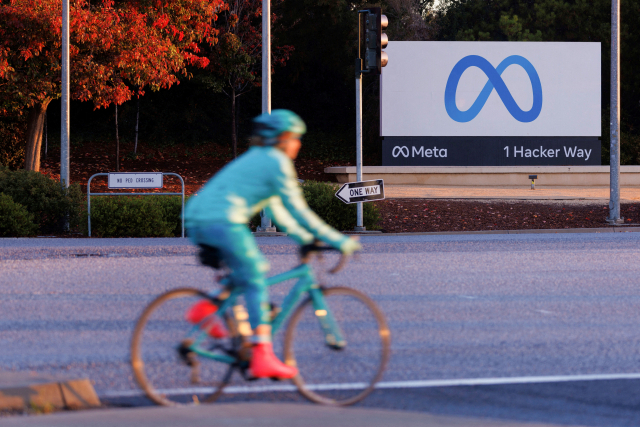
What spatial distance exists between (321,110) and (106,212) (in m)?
28.2

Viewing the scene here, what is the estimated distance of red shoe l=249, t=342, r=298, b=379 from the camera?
4637 millimetres

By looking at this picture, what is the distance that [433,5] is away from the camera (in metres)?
46.9

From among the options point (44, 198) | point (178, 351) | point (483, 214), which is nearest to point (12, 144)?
point (44, 198)

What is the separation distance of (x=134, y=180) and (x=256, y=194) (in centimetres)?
1290

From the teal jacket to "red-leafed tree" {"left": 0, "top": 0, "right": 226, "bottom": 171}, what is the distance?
17.3 m

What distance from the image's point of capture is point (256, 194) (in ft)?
15.0

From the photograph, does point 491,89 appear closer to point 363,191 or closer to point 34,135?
point 363,191

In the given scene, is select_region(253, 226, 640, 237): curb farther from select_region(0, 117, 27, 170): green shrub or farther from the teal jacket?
select_region(0, 117, 27, 170): green shrub

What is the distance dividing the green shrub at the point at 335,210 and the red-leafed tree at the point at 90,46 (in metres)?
7.85

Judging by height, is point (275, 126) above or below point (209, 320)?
above

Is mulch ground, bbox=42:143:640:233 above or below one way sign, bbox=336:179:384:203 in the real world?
below

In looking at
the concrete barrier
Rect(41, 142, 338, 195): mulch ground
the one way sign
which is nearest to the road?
the one way sign

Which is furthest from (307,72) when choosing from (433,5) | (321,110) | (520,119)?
(520,119)

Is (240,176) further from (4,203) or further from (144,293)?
(4,203)
